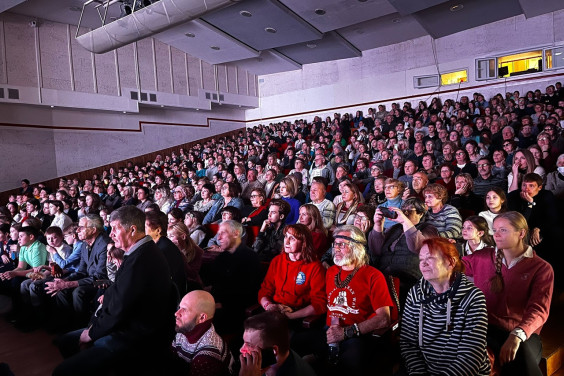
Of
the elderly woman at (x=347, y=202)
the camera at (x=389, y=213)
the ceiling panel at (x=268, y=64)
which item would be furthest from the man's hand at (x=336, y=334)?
the ceiling panel at (x=268, y=64)

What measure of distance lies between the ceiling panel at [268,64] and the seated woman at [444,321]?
8165mm

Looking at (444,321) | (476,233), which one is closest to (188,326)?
(444,321)

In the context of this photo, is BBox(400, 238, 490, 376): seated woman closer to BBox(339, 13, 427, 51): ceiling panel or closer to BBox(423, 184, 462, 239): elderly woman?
BBox(423, 184, 462, 239): elderly woman

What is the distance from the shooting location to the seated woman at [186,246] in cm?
196

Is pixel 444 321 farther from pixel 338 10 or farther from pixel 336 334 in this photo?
pixel 338 10

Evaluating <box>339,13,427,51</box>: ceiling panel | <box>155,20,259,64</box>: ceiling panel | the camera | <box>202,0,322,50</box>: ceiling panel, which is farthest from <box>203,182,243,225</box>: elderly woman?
<box>339,13,427,51</box>: ceiling panel

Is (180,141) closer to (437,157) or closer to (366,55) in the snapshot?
(366,55)

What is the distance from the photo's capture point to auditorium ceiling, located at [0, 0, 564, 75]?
6059 millimetres

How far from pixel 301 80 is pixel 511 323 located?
8.84 meters

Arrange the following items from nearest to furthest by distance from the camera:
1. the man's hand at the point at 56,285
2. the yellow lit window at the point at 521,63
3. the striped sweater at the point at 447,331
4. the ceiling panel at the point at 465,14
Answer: the striped sweater at the point at 447,331
the man's hand at the point at 56,285
the ceiling panel at the point at 465,14
the yellow lit window at the point at 521,63

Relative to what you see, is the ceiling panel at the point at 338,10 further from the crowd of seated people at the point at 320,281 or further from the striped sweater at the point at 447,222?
the striped sweater at the point at 447,222

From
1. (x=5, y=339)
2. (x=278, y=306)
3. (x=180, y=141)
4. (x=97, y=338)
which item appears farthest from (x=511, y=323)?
(x=180, y=141)

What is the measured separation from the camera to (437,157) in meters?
3.84

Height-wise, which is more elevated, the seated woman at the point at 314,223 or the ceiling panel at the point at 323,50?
the ceiling panel at the point at 323,50
